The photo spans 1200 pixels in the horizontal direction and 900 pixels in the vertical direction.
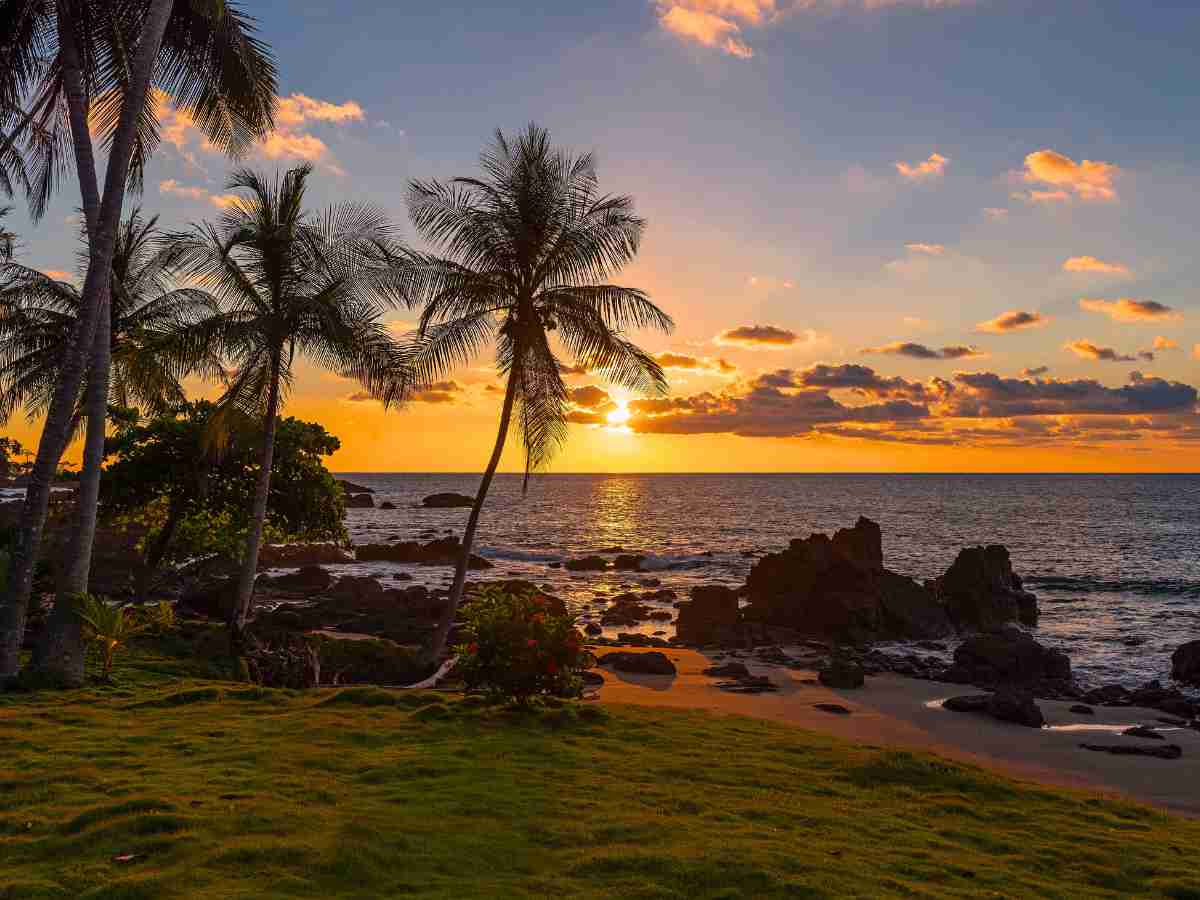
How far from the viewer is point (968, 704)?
67.5 ft

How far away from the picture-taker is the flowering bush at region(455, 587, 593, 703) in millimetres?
12672

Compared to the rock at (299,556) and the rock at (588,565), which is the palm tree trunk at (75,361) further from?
the rock at (588,565)

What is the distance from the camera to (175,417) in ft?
85.1

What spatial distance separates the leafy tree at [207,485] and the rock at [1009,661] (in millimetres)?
20140

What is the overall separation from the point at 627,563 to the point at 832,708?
3940 cm

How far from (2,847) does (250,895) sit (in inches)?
101

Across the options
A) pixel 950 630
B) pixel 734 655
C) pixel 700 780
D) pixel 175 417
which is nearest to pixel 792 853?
pixel 700 780

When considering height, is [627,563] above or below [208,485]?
below

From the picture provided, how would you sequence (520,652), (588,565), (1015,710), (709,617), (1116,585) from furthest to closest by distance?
(588,565)
(1116,585)
(709,617)
(1015,710)
(520,652)

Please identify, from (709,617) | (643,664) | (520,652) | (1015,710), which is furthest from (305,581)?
(1015,710)

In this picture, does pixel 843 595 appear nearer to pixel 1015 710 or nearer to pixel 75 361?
pixel 1015 710

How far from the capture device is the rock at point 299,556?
5686 cm

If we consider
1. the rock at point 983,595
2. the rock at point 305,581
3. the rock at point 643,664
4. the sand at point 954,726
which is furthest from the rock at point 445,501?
the sand at point 954,726

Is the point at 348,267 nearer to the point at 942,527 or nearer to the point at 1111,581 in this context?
the point at 1111,581
